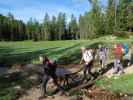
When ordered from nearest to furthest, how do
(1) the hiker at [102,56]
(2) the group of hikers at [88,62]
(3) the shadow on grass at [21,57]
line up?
(2) the group of hikers at [88,62], (1) the hiker at [102,56], (3) the shadow on grass at [21,57]

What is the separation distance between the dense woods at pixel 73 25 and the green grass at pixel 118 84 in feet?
196

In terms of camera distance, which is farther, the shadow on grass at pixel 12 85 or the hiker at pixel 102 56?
the hiker at pixel 102 56

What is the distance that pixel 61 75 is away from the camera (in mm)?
20312

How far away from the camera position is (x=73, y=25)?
172000 mm

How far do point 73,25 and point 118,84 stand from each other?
154m

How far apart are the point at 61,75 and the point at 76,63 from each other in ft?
29.8

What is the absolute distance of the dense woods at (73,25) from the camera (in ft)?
268

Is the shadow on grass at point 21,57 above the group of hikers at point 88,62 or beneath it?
beneath

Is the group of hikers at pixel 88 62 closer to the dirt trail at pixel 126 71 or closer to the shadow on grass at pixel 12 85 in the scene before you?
the dirt trail at pixel 126 71

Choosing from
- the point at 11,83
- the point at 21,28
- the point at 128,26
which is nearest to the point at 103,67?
the point at 11,83

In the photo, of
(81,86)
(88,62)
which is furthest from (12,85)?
(88,62)

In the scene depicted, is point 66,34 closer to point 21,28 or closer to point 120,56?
point 21,28

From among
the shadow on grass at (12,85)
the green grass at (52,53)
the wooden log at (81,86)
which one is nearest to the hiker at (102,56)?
the wooden log at (81,86)

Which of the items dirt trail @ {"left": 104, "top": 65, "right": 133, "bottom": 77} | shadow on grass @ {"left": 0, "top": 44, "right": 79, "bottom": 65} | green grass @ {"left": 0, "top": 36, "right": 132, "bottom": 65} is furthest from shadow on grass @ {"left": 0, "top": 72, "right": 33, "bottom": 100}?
shadow on grass @ {"left": 0, "top": 44, "right": 79, "bottom": 65}
